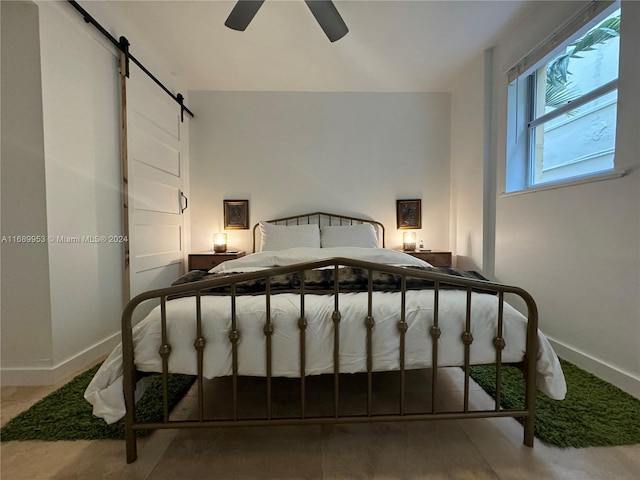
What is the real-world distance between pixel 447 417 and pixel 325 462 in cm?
54

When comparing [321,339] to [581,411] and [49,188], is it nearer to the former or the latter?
[581,411]

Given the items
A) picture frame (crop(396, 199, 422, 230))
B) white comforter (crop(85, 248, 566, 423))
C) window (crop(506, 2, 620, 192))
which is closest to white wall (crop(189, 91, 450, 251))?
picture frame (crop(396, 199, 422, 230))

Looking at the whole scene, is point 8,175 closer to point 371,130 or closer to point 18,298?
point 18,298

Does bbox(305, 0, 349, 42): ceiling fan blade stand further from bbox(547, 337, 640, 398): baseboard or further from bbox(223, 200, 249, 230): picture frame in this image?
bbox(547, 337, 640, 398): baseboard

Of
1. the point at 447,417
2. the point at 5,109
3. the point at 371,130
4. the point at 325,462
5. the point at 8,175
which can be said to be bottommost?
the point at 325,462

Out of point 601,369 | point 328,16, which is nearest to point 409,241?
point 601,369

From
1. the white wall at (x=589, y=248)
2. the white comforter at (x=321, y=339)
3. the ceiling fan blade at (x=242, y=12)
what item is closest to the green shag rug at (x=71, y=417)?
the white comforter at (x=321, y=339)

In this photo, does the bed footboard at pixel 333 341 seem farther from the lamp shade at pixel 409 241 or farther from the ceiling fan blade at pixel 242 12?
→ the lamp shade at pixel 409 241

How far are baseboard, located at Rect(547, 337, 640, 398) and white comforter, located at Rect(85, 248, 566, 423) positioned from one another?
88cm

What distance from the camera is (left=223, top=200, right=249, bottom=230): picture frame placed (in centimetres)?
363

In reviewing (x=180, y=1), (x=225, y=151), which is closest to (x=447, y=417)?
(x=180, y=1)

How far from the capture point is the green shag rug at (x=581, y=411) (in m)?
1.31

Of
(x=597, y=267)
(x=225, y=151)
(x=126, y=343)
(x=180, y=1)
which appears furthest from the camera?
(x=225, y=151)

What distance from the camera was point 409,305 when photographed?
1.29m
